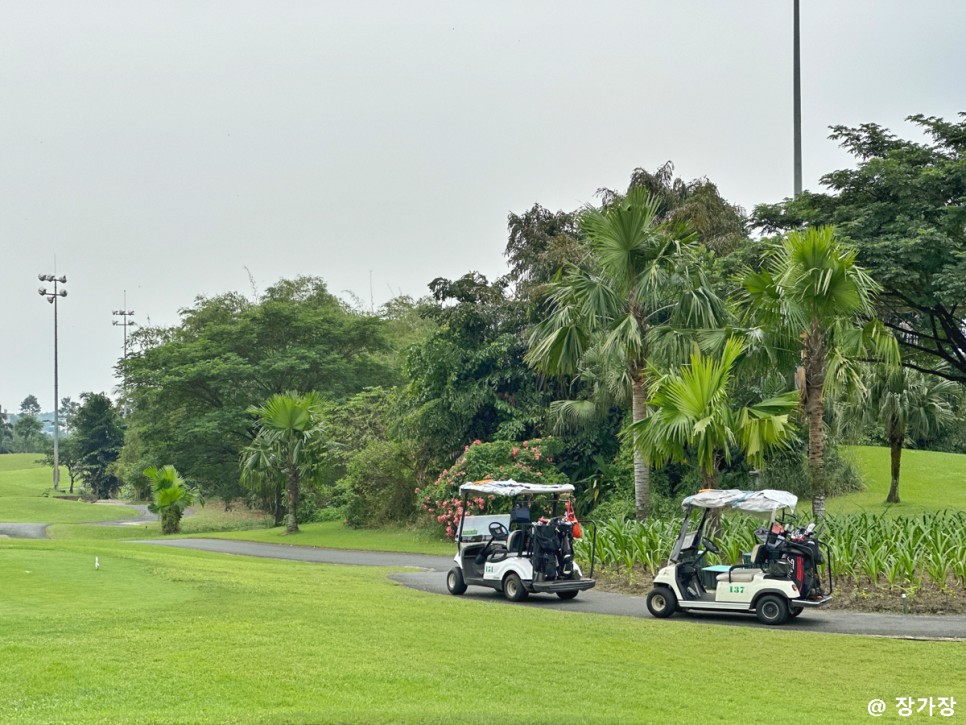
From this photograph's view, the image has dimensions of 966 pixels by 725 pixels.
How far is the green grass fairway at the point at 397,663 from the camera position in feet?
27.3

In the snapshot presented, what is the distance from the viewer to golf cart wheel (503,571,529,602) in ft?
56.5

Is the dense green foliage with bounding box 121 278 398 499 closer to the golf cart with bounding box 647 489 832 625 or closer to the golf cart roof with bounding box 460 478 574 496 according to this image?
the golf cart roof with bounding box 460 478 574 496

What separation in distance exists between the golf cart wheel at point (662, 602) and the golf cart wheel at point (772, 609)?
1257 millimetres

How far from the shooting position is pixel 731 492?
50.0 feet

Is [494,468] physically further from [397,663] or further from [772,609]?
[397,663]

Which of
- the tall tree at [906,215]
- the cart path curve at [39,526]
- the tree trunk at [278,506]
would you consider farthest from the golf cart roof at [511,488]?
the tree trunk at [278,506]

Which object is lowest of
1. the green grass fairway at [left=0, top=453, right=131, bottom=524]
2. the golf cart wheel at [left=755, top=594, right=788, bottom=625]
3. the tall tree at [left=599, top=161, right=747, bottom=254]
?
the green grass fairway at [left=0, top=453, right=131, bottom=524]

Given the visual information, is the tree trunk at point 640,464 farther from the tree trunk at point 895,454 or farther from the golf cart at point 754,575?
the tree trunk at point 895,454

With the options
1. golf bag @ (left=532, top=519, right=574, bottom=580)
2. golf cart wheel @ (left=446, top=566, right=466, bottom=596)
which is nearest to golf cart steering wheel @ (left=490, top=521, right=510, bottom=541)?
golf cart wheel @ (left=446, top=566, right=466, bottom=596)

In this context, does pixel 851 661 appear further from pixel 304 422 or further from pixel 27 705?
pixel 304 422

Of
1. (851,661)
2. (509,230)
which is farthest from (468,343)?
(851,661)

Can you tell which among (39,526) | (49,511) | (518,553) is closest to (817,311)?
(518,553)

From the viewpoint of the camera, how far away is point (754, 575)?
14578 mm

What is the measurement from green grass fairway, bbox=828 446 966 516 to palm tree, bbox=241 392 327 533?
64.0 ft
